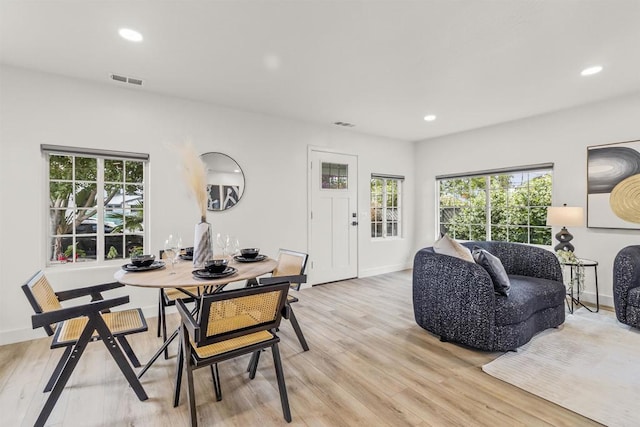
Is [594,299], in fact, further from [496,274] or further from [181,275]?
[181,275]

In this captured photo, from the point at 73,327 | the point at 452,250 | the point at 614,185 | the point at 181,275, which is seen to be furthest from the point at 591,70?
the point at 73,327

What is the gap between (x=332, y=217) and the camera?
4.82m

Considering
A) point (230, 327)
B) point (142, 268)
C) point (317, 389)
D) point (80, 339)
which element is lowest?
point (317, 389)

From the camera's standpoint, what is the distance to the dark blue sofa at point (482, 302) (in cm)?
237

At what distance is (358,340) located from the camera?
2742 millimetres

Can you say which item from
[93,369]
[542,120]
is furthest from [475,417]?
[542,120]

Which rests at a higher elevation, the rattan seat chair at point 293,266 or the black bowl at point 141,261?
the black bowl at point 141,261

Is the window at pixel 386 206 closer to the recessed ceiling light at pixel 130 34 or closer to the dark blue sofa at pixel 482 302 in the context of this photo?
the dark blue sofa at pixel 482 302

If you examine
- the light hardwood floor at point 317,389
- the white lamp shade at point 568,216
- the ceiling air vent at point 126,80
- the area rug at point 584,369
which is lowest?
the light hardwood floor at point 317,389

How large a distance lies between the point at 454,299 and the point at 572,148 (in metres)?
2.98

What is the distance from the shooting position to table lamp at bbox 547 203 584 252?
3447 millimetres

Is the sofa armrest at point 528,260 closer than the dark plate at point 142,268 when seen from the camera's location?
No

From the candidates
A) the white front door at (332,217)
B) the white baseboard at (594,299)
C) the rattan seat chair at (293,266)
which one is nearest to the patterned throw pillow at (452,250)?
the rattan seat chair at (293,266)

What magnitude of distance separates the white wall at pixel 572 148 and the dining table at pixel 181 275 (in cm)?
399
